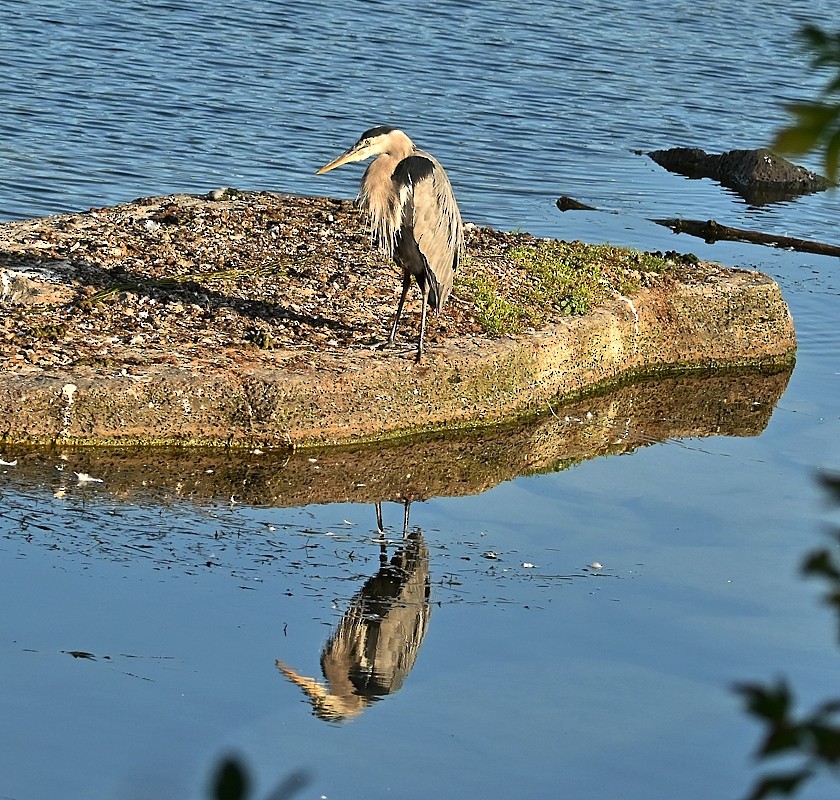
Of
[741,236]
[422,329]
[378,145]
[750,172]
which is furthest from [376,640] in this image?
[750,172]

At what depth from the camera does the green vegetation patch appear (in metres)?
7.91

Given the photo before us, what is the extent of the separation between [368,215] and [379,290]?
33.3 inches

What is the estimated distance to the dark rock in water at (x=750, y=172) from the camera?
14094 mm

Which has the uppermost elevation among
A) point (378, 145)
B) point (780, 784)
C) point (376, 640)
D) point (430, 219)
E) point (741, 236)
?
point (780, 784)

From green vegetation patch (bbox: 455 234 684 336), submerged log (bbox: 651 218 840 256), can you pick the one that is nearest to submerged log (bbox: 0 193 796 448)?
green vegetation patch (bbox: 455 234 684 336)

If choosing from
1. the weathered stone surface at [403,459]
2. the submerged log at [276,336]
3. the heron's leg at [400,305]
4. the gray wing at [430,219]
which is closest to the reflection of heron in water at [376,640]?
the weathered stone surface at [403,459]

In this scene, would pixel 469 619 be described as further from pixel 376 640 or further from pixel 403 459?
pixel 403 459

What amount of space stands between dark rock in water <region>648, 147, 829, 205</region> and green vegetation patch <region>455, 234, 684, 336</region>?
503 centimetres

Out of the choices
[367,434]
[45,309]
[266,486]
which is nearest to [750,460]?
[367,434]

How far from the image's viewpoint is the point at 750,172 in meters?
14.2

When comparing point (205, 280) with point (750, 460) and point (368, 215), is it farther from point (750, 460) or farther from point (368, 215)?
point (750, 460)

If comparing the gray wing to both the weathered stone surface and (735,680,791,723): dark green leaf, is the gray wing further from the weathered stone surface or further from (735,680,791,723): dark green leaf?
(735,680,791,723): dark green leaf

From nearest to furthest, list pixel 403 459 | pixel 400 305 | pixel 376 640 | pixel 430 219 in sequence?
pixel 376 640 → pixel 403 459 → pixel 430 219 → pixel 400 305

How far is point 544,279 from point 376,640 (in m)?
3.84
